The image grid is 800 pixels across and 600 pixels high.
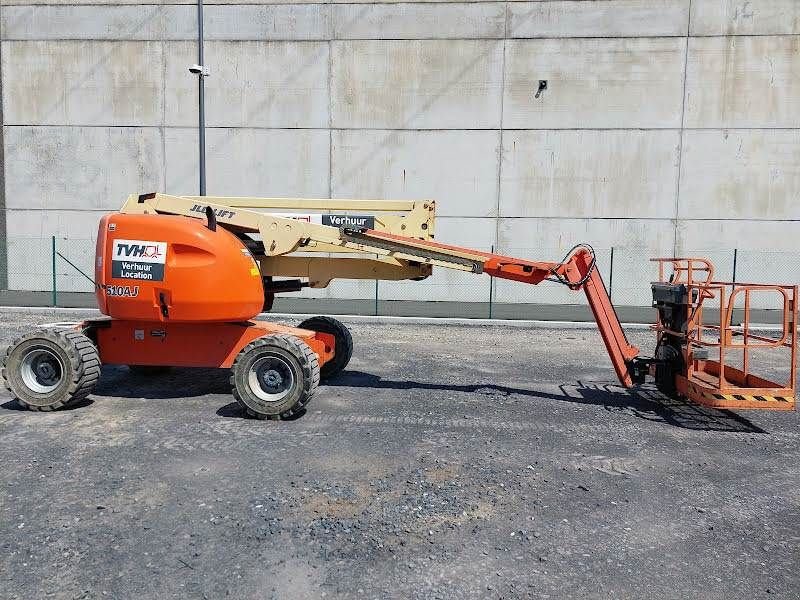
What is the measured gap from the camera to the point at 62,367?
21.8 ft

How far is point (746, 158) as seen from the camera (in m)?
17.0

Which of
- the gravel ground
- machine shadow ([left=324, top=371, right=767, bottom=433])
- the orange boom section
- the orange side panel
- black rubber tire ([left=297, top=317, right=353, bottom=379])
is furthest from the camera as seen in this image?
black rubber tire ([left=297, top=317, right=353, bottom=379])

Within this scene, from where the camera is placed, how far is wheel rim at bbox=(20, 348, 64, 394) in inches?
264

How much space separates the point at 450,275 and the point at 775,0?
11.8m

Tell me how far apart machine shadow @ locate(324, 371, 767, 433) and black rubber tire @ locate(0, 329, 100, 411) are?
3.06 meters

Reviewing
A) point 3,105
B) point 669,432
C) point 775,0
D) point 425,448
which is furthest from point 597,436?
point 3,105

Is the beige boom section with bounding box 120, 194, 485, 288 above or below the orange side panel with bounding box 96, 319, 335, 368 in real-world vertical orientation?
above

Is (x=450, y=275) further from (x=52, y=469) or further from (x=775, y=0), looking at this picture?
(x=52, y=469)

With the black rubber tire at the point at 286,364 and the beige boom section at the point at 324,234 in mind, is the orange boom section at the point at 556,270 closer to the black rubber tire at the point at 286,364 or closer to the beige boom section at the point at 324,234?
the beige boom section at the point at 324,234

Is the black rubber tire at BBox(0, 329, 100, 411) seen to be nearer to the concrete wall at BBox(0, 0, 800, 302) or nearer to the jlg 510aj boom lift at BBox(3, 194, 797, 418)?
the jlg 510aj boom lift at BBox(3, 194, 797, 418)

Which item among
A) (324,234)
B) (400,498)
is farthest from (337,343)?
(400,498)

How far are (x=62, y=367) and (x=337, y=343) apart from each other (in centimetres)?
353

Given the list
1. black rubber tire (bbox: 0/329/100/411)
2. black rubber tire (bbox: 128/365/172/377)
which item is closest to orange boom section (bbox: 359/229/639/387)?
black rubber tire (bbox: 0/329/100/411)

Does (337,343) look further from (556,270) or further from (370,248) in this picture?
(556,270)
